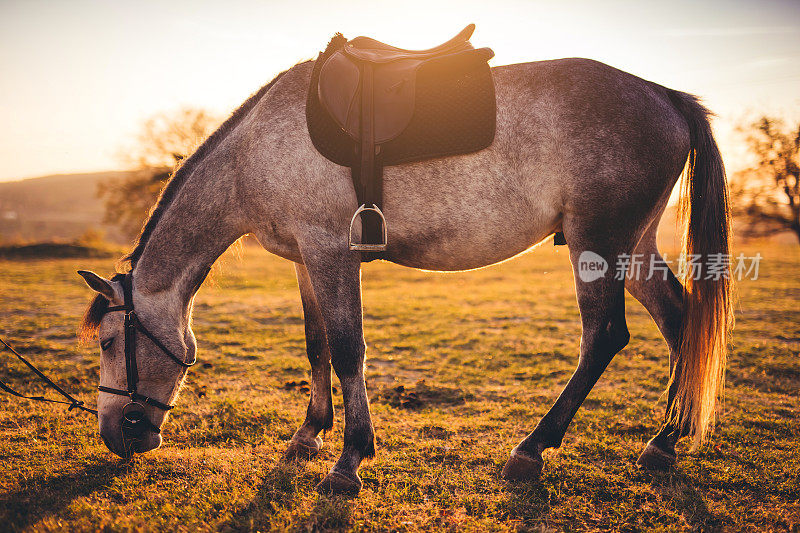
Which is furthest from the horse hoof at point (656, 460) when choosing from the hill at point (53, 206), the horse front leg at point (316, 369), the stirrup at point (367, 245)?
the hill at point (53, 206)

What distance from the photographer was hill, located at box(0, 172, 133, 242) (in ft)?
129

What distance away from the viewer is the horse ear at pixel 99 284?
2.70m

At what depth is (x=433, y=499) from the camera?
9.18 feet

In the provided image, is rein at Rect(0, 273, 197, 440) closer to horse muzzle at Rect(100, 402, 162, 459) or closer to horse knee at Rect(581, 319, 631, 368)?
horse muzzle at Rect(100, 402, 162, 459)

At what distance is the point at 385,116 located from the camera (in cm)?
Answer: 276

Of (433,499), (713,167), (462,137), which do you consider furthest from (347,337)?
(713,167)

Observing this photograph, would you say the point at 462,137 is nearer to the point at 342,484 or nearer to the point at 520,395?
the point at 342,484

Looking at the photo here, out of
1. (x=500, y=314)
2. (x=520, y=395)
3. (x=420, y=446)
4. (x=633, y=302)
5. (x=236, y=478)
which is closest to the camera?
(x=236, y=478)

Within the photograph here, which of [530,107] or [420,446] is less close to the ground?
[530,107]

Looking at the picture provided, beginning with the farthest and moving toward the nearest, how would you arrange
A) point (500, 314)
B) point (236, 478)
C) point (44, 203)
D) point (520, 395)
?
point (44, 203), point (500, 314), point (520, 395), point (236, 478)

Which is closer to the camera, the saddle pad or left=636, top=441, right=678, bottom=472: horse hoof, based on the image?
the saddle pad

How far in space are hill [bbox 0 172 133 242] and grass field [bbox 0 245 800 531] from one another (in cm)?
3951

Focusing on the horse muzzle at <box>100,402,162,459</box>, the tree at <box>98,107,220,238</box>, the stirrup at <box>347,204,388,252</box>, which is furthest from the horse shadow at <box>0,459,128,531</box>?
the tree at <box>98,107,220,238</box>

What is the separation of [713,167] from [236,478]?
3.79m
